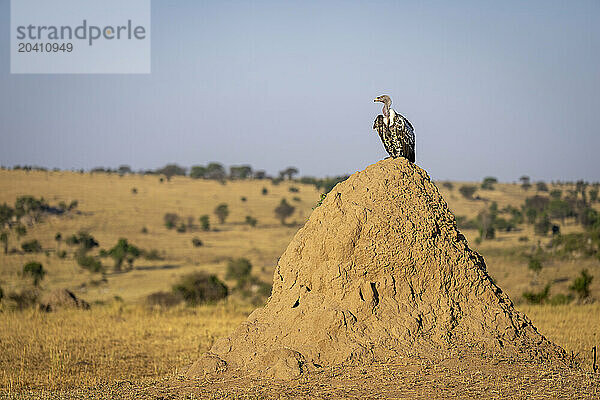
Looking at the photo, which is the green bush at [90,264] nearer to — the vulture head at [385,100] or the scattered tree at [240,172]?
the vulture head at [385,100]

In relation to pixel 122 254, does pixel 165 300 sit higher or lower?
lower

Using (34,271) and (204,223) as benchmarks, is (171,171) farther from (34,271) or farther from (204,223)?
(34,271)

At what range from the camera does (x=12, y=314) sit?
501 inches

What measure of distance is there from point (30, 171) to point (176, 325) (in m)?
58.1

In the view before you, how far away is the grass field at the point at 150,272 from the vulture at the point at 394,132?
321 centimetres

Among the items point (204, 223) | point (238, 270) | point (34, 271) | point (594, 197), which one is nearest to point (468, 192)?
point (594, 197)

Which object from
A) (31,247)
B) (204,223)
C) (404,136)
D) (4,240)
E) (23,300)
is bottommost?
(23,300)

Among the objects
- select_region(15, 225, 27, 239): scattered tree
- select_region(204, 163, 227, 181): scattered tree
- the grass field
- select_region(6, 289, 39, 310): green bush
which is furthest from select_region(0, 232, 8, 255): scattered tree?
select_region(204, 163, 227, 181): scattered tree

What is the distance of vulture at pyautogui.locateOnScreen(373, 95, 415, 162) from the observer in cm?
698

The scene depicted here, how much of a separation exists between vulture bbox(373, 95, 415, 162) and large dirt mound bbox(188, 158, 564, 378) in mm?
352

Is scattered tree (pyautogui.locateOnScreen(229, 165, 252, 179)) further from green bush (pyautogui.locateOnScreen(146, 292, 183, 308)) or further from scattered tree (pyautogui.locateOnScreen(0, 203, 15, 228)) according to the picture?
green bush (pyautogui.locateOnScreen(146, 292, 183, 308))

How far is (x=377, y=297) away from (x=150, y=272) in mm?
23567

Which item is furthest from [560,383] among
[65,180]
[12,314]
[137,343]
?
[65,180]

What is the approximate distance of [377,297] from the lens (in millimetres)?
6254
